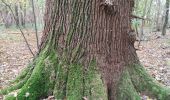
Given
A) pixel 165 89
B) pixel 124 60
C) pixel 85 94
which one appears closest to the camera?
pixel 85 94

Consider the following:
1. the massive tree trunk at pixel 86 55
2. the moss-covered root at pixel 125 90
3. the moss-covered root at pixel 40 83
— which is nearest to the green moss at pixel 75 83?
the massive tree trunk at pixel 86 55

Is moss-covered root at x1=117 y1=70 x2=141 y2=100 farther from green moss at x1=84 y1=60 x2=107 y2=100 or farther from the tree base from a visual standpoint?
green moss at x1=84 y1=60 x2=107 y2=100

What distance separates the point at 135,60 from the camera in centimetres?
538

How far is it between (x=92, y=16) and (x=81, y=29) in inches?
11.1

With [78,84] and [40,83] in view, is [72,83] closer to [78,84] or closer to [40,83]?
[78,84]

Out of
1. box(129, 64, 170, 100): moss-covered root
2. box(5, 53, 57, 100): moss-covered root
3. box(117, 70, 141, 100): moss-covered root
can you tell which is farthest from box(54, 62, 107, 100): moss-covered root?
box(129, 64, 170, 100): moss-covered root

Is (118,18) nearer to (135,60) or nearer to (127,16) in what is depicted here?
(127,16)

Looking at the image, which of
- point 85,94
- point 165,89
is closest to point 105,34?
point 85,94

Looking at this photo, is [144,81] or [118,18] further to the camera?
[144,81]

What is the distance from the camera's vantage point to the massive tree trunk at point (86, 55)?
480 cm

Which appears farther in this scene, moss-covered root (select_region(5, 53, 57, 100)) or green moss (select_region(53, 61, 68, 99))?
moss-covered root (select_region(5, 53, 57, 100))

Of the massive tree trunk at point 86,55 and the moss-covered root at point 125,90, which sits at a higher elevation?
the massive tree trunk at point 86,55

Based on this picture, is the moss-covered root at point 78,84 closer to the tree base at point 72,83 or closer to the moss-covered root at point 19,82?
the tree base at point 72,83

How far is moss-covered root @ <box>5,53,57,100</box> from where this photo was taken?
5031mm
